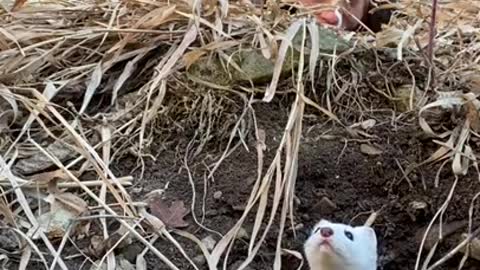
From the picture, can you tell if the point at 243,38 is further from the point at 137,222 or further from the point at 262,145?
the point at 137,222

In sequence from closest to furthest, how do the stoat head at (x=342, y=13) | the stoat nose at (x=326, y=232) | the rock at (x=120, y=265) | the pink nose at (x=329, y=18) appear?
the stoat nose at (x=326, y=232)
the rock at (x=120, y=265)
the stoat head at (x=342, y=13)
the pink nose at (x=329, y=18)

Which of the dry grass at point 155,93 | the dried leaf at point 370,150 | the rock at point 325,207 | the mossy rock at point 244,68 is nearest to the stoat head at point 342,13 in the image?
the dry grass at point 155,93

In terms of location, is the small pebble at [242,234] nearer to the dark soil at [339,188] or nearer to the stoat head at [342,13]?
the dark soil at [339,188]

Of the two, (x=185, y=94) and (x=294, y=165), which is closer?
(x=294, y=165)

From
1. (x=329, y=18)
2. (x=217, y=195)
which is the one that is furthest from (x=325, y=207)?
(x=329, y=18)

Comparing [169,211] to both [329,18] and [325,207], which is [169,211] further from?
[329,18]

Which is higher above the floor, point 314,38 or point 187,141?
point 314,38

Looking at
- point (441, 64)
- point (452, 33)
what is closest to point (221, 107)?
point (441, 64)
